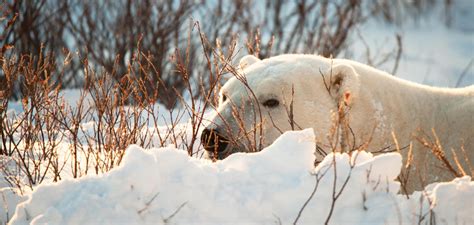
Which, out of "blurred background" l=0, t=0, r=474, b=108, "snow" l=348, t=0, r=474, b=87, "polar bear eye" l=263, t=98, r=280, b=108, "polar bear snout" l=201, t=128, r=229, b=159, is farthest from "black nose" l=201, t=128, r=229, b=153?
"snow" l=348, t=0, r=474, b=87

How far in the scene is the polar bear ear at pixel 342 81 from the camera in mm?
4523

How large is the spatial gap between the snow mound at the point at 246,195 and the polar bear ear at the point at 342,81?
53.0 inches

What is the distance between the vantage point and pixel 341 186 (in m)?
3.13

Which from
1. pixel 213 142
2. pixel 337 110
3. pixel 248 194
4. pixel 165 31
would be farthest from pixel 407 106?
pixel 165 31

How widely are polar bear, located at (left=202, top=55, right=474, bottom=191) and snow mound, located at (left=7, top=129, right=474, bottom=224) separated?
1.17 metres

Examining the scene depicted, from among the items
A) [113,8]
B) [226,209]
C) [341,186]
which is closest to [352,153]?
[341,186]

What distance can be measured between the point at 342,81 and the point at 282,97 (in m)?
0.36

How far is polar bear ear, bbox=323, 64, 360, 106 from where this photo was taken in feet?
14.8

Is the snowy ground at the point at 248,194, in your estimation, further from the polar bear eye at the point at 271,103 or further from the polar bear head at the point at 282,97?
the polar bear eye at the point at 271,103

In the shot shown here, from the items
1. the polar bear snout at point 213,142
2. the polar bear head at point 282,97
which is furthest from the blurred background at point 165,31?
the polar bear snout at point 213,142

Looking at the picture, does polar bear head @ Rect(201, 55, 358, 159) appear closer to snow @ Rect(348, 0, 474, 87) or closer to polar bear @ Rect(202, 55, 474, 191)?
polar bear @ Rect(202, 55, 474, 191)

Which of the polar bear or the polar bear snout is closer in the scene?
the polar bear snout

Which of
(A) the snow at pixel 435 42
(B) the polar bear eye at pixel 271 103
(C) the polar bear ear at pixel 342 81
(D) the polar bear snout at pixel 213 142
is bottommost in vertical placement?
(A) the snow at pixel 435 42

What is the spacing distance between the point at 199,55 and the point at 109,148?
25.2 ft
